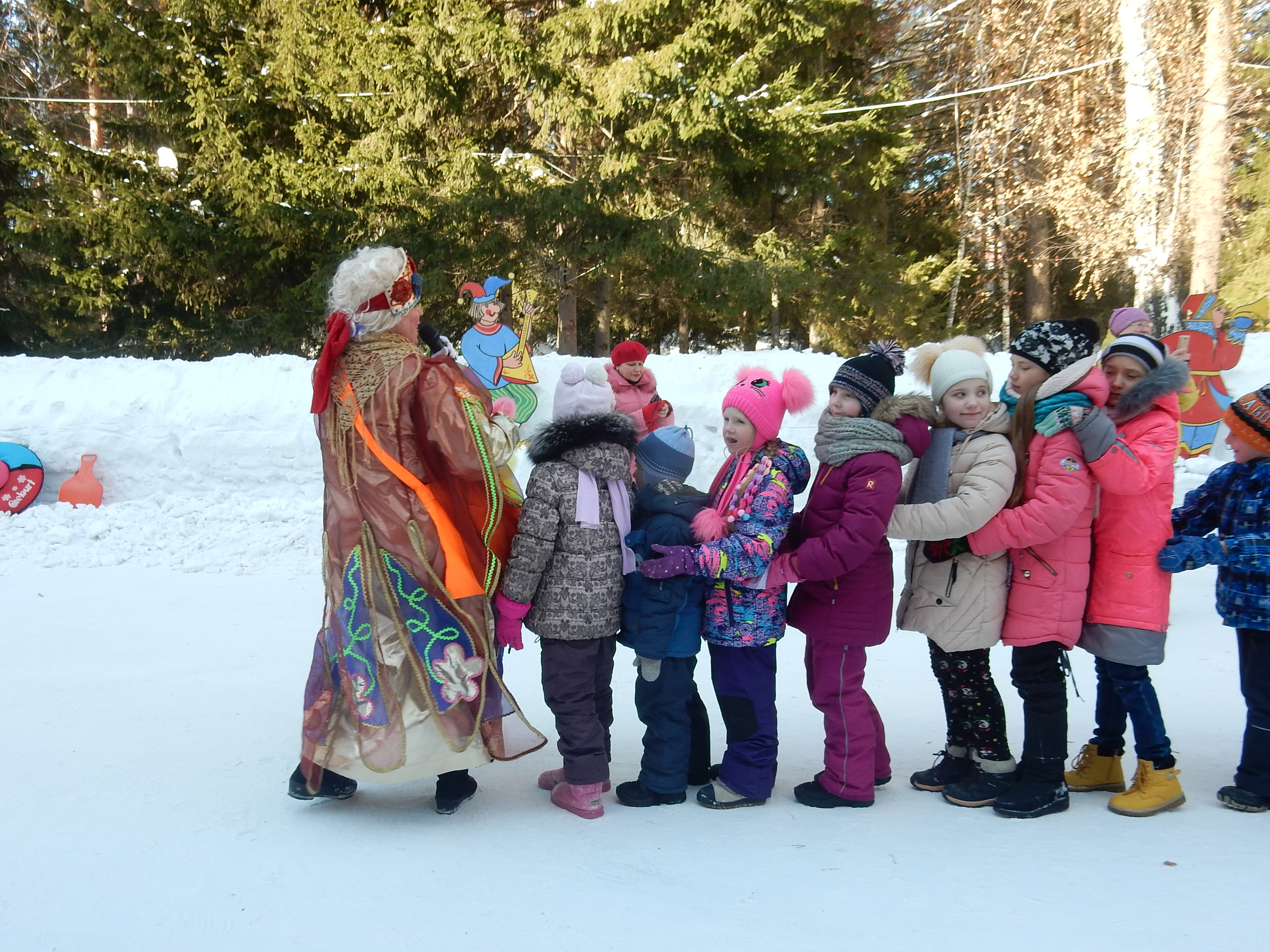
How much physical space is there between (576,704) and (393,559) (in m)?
0.76

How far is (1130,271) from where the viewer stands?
16562mm

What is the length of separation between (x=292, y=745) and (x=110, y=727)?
0.79 m

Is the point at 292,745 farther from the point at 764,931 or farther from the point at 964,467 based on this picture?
the point at 964,467

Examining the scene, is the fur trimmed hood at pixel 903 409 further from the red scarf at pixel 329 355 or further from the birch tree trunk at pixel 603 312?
the birch tree trunk at pixel 603 312

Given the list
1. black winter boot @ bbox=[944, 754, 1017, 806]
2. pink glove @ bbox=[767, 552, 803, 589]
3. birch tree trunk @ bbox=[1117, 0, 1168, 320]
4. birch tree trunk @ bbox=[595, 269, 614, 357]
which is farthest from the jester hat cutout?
birch tree trunk @ bbox=[1117, 0, 1168, 320]

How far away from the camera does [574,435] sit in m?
3.15

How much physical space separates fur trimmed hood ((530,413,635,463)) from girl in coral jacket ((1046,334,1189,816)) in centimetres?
148

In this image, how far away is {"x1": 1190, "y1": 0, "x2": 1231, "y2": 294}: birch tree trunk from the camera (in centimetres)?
1134

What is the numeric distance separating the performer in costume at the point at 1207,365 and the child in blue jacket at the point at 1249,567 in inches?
186

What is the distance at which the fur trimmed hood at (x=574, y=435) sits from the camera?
10.3ft

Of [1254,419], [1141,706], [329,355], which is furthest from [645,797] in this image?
[1254,419]

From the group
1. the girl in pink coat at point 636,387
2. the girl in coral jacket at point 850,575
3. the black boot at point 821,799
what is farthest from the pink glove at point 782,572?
the girl in pink coat at point 636,387

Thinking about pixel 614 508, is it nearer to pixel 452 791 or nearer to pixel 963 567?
pixel 452 791

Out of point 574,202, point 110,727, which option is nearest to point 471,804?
point 110,727
